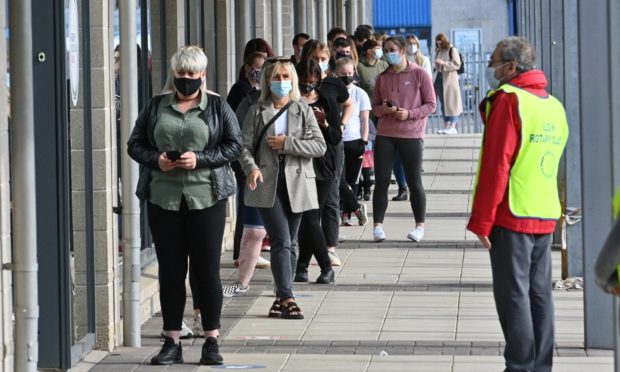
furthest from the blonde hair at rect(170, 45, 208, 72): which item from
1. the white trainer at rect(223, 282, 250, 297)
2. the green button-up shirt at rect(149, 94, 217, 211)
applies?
the white trainer at rect(223, 282, 250, 297)

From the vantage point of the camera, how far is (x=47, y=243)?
820 cm

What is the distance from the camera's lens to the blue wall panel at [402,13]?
5022cm

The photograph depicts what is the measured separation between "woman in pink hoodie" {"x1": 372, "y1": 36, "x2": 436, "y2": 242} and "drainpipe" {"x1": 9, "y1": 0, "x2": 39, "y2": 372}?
23.9ft

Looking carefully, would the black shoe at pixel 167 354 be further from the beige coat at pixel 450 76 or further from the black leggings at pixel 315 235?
the beige coat at pixel 450 76

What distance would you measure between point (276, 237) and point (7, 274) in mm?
3047

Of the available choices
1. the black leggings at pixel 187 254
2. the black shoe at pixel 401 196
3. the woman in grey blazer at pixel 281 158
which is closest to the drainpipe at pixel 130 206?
the black leggings at pixel 187 254

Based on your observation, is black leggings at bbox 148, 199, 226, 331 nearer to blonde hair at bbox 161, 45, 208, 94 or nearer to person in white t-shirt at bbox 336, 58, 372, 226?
blonde hair at bbox 161, 45, 208, 94

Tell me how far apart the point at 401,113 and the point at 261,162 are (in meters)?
3.71

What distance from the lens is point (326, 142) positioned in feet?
36.4

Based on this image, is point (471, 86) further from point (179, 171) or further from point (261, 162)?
point (179, 171)

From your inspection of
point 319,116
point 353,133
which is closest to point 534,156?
point 319,116

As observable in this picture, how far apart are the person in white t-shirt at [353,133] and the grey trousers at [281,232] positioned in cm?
412

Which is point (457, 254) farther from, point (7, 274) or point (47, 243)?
point (7, 274)

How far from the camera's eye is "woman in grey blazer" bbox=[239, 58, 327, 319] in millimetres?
9859
